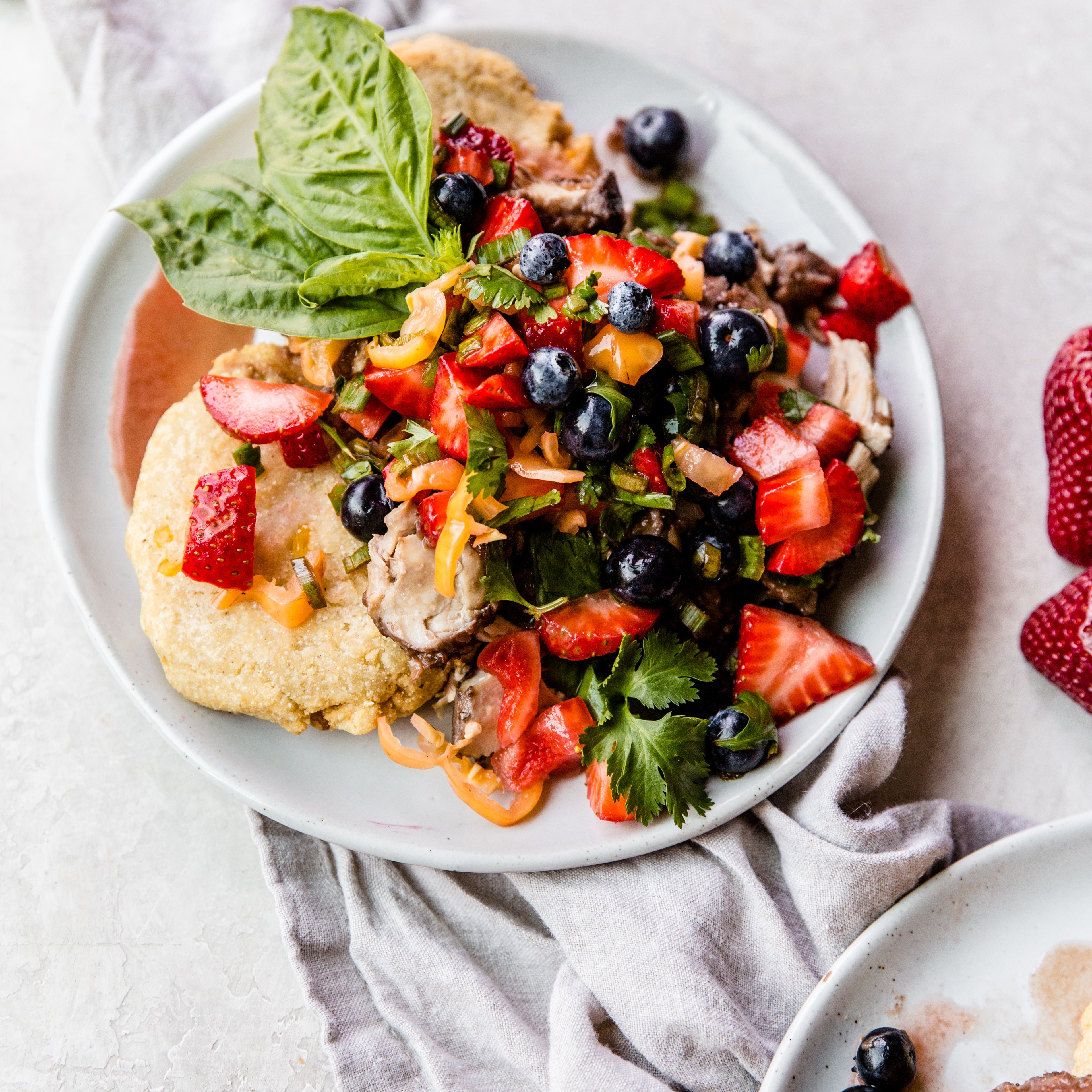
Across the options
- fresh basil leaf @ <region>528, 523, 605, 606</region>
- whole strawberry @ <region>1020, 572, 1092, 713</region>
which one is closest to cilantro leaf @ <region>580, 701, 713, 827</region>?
fresh basil leaf @ <region>528, 523, 605, 606</region>

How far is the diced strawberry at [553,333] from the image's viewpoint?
2588 millimetres

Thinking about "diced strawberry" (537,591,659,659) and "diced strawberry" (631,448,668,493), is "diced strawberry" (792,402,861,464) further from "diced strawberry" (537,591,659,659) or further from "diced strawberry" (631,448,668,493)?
"diced strawberry" (537,591,659,659)

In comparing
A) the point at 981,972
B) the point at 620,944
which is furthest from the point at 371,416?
the point at 981,972

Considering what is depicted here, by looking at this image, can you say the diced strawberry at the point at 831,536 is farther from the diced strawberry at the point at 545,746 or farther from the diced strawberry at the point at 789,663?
the diced strawberry at the point at 545,746

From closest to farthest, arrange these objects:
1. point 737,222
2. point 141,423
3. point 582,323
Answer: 1. point 582,323
2. point 141,423
3. point 737,222

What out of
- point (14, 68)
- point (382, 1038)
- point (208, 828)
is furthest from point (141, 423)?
point (382, 1038)

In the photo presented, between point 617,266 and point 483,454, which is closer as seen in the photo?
point 483,454

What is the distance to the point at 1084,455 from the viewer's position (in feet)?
10.0

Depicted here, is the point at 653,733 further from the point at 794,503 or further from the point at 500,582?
the point at 794,503

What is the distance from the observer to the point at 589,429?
Result: 2521 mm

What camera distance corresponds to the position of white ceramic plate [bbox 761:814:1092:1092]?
2.75 m

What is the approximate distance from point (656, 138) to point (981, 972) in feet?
9.23

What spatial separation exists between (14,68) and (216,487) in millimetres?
2072

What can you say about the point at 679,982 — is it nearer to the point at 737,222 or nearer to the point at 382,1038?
the point at 382,1038
